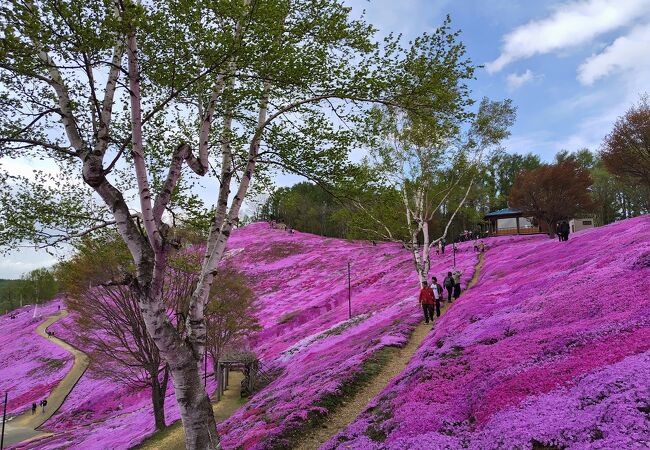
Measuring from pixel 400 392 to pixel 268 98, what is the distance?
27.4ft

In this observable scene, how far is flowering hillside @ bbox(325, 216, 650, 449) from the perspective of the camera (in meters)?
5.49

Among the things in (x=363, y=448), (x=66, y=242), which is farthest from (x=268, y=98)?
(x=363, y=448)

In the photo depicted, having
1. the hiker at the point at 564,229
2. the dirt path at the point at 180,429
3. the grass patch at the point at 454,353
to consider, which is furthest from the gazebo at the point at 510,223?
the grass patch at the point at 454,353

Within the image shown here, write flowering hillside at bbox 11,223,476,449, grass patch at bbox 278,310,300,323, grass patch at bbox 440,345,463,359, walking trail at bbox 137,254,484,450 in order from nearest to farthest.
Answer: walking trail at bbox 137,254,484,450 → grass patch at bbox 440,345,463,359 → flowering hillside at bbox 11,223,476,449 → grass patch at bbox 278,310,300,323

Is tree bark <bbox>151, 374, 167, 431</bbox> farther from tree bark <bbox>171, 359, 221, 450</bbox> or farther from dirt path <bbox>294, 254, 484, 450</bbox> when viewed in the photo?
tree bark <bbox>171, 359, 221, 450</bbox>

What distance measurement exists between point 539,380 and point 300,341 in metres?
24.0

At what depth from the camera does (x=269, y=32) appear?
25.9 feet

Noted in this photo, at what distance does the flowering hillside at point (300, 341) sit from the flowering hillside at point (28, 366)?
167 inches

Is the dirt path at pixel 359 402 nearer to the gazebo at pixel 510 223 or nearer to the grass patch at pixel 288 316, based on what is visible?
the grass patch at pixel 288 316

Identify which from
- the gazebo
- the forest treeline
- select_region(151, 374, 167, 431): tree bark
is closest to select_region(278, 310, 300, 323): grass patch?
the forest treeline

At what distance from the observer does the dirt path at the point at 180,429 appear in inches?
677

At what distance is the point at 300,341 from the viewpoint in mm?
29766

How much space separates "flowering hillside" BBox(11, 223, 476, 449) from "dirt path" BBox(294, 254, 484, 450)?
49 cm

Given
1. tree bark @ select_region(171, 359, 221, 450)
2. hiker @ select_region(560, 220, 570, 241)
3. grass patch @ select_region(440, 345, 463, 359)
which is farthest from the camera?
hiker @ select_region(560, 220, 570, 241)
